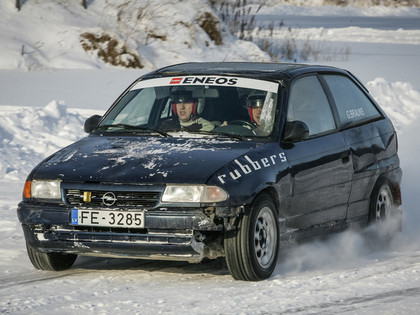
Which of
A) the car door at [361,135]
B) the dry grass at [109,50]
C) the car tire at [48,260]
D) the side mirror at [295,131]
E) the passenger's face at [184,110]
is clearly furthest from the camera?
the dry grass at [109,50]

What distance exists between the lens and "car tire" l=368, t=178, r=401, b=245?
8.73 meters

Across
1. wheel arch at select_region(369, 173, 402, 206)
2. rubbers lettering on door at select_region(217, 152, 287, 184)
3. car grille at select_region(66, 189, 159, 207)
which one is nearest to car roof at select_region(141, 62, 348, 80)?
rubbers lettering on door at select_region(217, 152, 287, 184)

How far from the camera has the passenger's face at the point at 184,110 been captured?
25.4ft

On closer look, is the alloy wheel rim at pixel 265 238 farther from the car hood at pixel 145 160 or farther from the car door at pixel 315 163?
the car hood at pixel 145 160

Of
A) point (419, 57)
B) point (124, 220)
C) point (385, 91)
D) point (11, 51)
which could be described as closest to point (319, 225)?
point (124, 220)

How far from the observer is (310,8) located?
55.3 m

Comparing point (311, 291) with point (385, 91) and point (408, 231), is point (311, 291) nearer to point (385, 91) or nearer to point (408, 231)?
point (408, 231)

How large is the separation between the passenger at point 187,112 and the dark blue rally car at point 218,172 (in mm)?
12

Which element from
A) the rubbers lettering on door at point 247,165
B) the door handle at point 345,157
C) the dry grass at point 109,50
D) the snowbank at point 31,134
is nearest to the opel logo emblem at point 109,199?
the rubbers lettering on door at point 247,165

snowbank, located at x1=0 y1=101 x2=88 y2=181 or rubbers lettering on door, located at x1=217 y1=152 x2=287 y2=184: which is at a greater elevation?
rubbers lettering on door, located at x1=217 y1=152 x2=287 y2=184

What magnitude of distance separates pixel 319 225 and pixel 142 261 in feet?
4.92

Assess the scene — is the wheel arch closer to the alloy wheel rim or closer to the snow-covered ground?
the snow-covered ground

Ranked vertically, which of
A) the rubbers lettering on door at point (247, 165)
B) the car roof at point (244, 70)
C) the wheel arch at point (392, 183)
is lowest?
the wheel arch at point (392, 183)

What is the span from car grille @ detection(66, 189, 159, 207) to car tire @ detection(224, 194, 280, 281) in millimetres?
615
